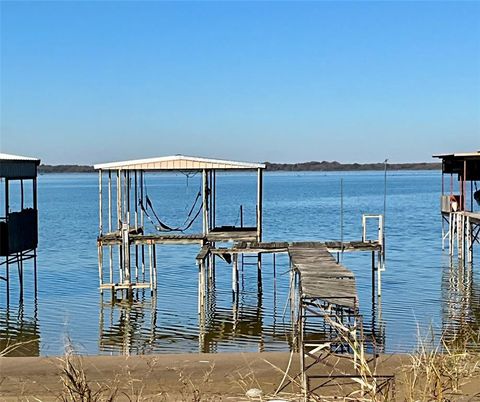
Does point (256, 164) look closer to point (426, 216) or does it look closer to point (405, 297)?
point (405, 297)

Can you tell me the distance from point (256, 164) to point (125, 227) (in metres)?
4.27

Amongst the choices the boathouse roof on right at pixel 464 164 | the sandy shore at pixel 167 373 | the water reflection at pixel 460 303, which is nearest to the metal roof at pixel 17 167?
the sandy shore at pixel 167 373

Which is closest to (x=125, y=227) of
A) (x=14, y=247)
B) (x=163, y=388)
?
(x=14, y=247)

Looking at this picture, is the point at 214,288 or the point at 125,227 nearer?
the point at 125,227

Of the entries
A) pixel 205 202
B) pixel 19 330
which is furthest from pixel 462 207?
pixel 19 330

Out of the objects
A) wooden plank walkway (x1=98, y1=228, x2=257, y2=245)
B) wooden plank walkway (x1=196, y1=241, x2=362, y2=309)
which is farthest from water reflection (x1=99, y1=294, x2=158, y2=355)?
wooden plank walkway (x1=196, y1=241, x2=362, y2=309)

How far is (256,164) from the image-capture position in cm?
2269

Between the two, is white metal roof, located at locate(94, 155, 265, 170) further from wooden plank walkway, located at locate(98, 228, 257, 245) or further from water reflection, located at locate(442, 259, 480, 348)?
water reflection, located at locate(442, 259, 480, 348)

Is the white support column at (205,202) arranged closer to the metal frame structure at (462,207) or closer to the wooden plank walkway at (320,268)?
the wooden plank walkway at (320,268)

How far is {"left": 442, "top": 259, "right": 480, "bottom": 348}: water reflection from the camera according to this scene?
17.8m

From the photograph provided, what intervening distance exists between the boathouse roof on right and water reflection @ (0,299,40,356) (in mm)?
16349

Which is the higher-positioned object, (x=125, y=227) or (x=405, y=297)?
(x=125, y=227)

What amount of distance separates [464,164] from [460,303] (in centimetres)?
809

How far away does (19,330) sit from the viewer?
19.2 m
